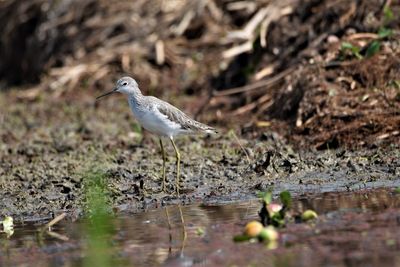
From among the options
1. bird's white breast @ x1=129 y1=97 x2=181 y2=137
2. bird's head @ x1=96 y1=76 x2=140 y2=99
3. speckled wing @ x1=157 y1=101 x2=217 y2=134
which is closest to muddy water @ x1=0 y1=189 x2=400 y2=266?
bird's white breast @ x1=129 y1=97 x2=181 y2=137

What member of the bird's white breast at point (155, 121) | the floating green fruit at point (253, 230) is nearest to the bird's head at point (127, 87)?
the bird's white breast at point (155, 121)

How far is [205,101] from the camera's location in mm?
12867

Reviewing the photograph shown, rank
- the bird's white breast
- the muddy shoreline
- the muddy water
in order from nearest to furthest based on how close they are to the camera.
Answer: the muddy water, the muddy shoreline, the bird's white breast

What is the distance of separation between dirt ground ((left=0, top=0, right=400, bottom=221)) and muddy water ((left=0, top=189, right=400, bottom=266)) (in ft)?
2.22

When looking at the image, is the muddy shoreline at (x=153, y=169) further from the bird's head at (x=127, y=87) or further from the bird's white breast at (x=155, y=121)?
the bird's head at (x=127, y=87)

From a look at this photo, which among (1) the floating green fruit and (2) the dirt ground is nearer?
(1) the floating green fruit

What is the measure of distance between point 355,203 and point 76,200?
8.83 ft

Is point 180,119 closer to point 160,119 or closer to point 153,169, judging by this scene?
point 160,119

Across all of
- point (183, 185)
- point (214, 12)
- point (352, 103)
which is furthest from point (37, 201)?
point (214, 12)

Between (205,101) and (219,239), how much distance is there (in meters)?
6.44

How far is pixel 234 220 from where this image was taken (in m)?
7.21

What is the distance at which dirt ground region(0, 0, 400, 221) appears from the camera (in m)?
9.04

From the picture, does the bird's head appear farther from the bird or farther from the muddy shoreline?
the muddy shoreline

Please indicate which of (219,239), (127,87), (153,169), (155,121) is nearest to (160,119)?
(155,121)
